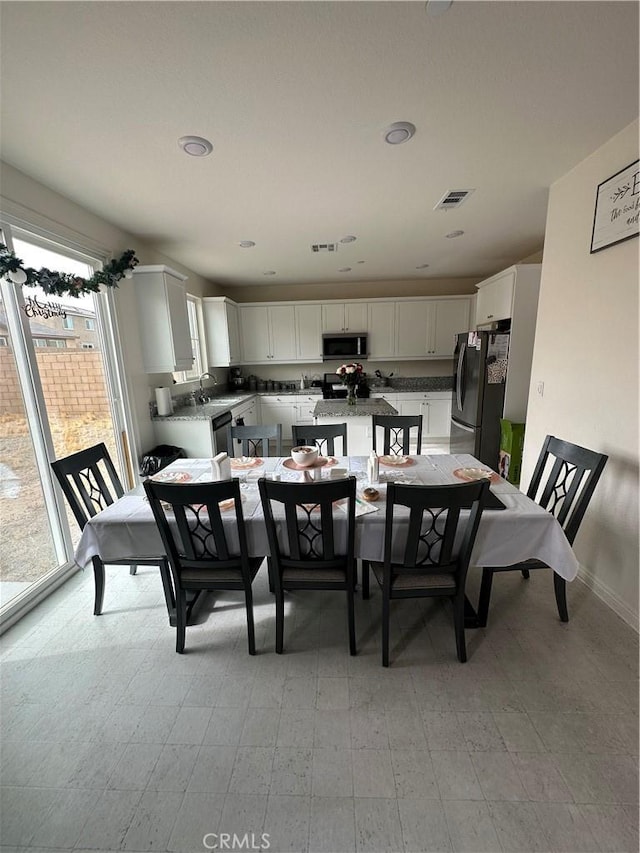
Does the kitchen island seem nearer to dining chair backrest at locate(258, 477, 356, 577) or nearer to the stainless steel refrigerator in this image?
the stainless steel refrigerator

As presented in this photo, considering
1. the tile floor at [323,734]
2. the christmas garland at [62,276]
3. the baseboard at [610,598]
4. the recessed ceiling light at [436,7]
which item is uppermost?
the recessed ceiling light at [436,7]

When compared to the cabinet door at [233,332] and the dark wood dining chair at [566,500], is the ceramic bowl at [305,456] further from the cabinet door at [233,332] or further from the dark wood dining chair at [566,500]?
the cabinet door at [233,332]

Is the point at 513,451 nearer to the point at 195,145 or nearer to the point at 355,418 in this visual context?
the point at 355,418

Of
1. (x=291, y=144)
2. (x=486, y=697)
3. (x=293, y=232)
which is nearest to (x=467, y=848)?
(x=486, y=697)

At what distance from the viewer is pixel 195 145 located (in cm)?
177

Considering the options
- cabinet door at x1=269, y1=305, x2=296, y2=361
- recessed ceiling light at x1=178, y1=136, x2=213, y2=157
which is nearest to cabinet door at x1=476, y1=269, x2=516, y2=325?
cabinet door at x1=269, y1=305, x2=296, y2=361

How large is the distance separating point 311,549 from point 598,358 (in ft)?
6.68

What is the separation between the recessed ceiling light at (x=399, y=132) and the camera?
1661 mm

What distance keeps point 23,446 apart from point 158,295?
70.4 inches

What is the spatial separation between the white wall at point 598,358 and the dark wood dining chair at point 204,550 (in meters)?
Result: 2.08

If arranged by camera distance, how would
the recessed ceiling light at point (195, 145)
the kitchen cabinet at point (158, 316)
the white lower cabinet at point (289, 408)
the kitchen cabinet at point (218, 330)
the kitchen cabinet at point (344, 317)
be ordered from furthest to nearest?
1. the white lower cabinet at point (289, 408)
2. the kitchen cabinet at point (344, 317)
3. the kitchen cabinet at point (218, 330)
4. the kitchen cabinet at point (158, 316)
5. the recessed ceiling light at point (195, 145)

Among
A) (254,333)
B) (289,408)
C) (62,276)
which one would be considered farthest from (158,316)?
(289,408)

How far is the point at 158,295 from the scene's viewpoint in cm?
316

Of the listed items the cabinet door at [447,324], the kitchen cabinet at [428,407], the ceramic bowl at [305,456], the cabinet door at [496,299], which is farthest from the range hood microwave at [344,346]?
the ceramic bowl at [305,456]
